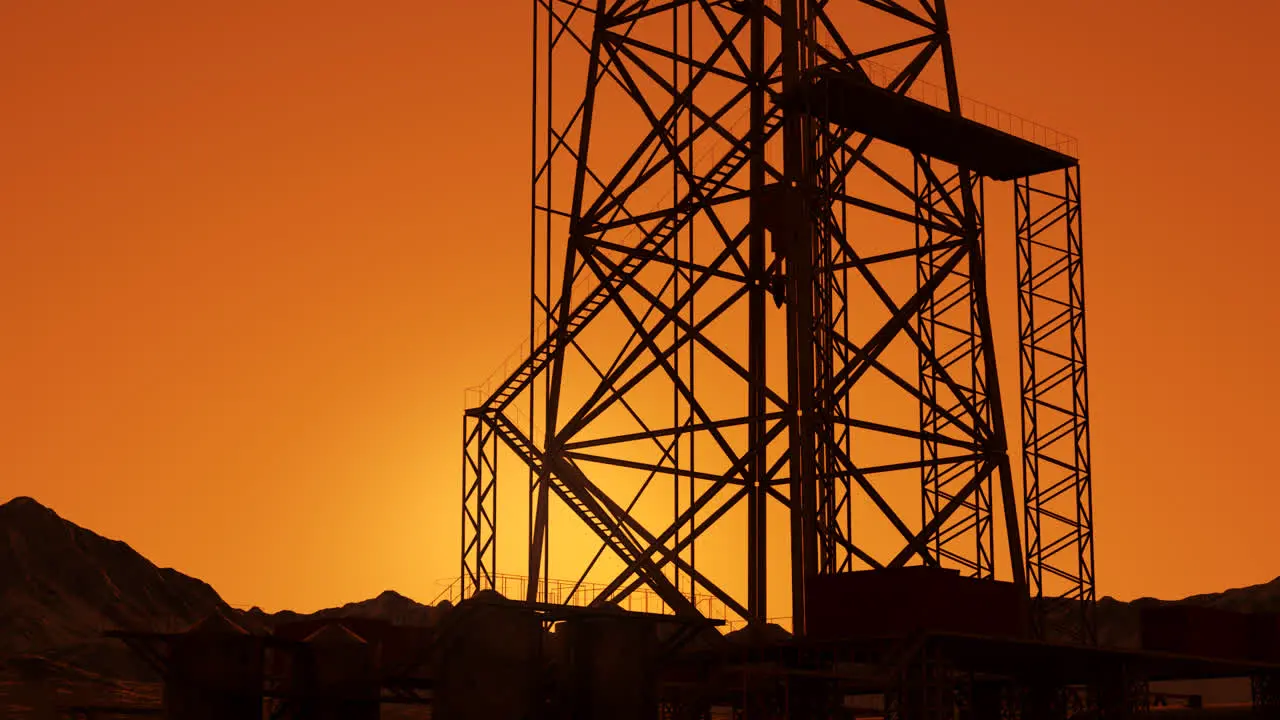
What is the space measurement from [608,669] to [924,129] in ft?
54.5

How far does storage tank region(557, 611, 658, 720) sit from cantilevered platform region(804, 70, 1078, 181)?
1320 cm

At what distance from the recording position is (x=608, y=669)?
150 feet

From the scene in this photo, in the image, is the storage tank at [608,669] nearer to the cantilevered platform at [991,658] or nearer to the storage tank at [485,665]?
the storage tank at [485,665]

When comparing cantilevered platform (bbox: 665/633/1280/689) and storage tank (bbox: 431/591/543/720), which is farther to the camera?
cantilevered platform (bbox: 665/633/1280/689)

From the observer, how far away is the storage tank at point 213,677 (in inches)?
1800

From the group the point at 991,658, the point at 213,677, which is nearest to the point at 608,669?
the point at 213,677

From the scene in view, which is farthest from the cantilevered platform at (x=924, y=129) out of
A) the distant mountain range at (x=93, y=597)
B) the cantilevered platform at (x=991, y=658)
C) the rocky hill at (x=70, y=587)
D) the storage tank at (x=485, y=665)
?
the rocky hill at (x=70, y=587)

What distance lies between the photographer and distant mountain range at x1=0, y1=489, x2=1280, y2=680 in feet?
466

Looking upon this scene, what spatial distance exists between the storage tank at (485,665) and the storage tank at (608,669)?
1633mm

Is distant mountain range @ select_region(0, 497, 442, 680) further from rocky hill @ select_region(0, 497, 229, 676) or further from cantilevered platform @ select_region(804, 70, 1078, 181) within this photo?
cantilevered platform @ select_region(804, 70, 1078, 181)

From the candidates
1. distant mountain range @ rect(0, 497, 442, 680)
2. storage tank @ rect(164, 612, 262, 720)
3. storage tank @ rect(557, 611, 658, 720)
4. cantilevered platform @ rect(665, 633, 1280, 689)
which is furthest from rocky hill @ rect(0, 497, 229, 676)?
storage tank @ rect(557, 611, 658, 720)

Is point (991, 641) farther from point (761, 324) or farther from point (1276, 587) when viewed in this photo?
point (1276, 587)

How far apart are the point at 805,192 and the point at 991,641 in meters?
12.1

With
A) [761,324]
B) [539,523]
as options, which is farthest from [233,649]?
[761,324]
